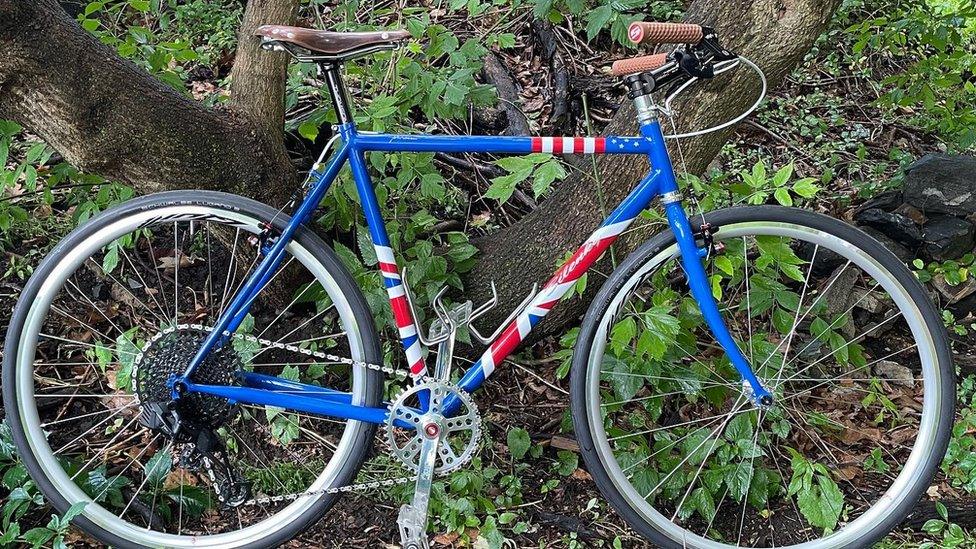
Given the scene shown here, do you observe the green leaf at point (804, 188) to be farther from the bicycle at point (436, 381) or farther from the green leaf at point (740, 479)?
the green leaf at point (740, 479)

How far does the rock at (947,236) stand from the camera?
3350 millimetres

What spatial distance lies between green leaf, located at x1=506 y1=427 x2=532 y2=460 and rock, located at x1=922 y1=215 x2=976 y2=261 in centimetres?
198

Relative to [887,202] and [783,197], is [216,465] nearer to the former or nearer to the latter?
[783,197]

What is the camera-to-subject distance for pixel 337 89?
2107 mm

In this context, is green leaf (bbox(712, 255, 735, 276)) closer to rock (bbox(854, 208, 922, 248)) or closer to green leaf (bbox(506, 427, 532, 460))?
green leaf (bbox(506, 427, 532, 460))

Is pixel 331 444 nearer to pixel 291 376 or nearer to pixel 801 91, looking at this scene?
pixel 291 376

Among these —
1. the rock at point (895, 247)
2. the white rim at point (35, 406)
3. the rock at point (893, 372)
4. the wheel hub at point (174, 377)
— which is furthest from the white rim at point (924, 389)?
the rock at point (895, 247)

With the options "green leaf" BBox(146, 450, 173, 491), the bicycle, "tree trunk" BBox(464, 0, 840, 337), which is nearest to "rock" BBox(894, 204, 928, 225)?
the bicycle

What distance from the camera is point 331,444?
2.82m

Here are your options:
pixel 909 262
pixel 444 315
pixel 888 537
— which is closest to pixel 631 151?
pixel 444 315

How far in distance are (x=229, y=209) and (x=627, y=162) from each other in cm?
136

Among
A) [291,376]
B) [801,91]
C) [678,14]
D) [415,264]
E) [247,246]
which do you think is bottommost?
[291,376]

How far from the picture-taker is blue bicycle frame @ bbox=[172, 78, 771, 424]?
6.98 feet

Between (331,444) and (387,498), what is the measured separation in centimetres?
30
